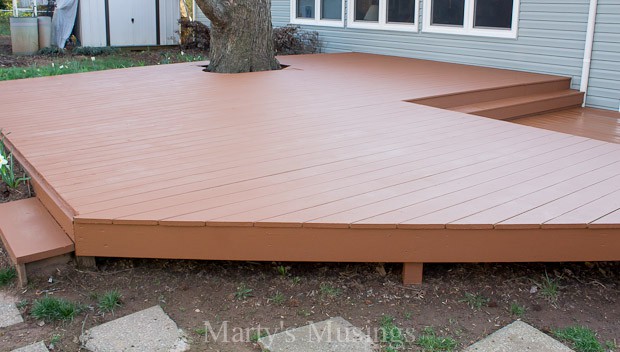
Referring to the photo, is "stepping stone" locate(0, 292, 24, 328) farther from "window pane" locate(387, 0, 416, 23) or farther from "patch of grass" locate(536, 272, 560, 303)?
"window pane" locate(387, 0, 416, 23)

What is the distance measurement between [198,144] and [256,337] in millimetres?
1619

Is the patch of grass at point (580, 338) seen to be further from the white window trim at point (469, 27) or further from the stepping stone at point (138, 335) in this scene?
the white window trim at point (469, 27)

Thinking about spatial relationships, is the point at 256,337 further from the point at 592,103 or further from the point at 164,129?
the point at 592,103

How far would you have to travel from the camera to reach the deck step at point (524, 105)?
5027 millimetres

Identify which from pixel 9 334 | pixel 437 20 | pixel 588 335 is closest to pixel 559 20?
pixel 437 20

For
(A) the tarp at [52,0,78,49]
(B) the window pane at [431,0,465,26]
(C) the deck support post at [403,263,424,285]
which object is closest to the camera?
(C) the deck support post at [403,263,424,285]

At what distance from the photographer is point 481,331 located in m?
2.21

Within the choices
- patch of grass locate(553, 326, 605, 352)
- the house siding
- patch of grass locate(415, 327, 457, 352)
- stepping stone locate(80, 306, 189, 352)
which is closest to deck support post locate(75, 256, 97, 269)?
stepping stone locate(80, 306, 189, 352)

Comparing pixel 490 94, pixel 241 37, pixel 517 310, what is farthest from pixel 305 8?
pixel 517 310

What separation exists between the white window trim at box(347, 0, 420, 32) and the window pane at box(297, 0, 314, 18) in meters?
0.89

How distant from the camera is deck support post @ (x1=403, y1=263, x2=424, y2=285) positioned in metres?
2.50

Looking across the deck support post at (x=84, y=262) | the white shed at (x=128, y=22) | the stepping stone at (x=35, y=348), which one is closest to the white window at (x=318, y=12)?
the white shed at (x=128, y=22)

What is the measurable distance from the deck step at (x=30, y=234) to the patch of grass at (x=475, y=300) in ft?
5.24

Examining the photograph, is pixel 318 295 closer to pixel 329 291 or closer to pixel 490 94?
pixel 329 291
